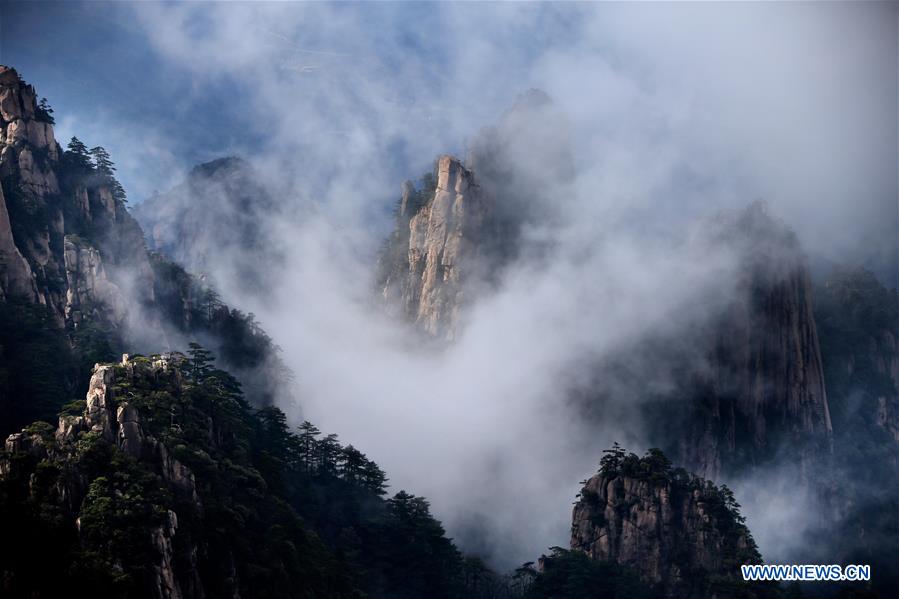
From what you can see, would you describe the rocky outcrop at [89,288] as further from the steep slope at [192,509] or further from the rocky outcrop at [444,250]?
the rocky outcrop at [444,250]

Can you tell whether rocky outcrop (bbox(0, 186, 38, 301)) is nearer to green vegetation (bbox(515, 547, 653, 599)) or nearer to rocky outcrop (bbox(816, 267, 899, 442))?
green vegetation (bbox(515, 547, 653, 599))

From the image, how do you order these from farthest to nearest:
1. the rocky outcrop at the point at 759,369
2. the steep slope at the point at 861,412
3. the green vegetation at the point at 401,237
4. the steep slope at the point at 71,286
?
the green vegetation at the point at 401,237 → the rocky outcrop at the point at 759,369 → the steep slope at the point at 861,412 → the steep slope at the point at 71,286

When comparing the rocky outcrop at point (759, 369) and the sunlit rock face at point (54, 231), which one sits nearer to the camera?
the sunlit rock face at point (54, 231)

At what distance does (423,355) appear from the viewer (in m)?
167

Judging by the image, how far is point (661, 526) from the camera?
126 m

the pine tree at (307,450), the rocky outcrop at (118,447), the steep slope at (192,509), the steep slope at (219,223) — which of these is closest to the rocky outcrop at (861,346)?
the steep slope at (192,509)

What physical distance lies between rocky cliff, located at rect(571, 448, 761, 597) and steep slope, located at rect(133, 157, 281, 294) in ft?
226

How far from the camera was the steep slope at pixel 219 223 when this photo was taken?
182 m

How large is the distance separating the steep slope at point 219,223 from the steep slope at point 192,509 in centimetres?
5744

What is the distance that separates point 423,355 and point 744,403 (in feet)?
135

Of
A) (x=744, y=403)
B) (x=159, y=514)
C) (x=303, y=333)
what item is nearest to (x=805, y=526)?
(x=744, y=403)

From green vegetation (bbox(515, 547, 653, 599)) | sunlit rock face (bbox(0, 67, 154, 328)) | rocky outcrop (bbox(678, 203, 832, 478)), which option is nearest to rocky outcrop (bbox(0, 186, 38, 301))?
sunlit rock face (bbox(0, 67, 154, 328))

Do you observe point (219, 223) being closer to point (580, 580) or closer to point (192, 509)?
point (580, 580)

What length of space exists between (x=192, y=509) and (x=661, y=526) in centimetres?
5218
